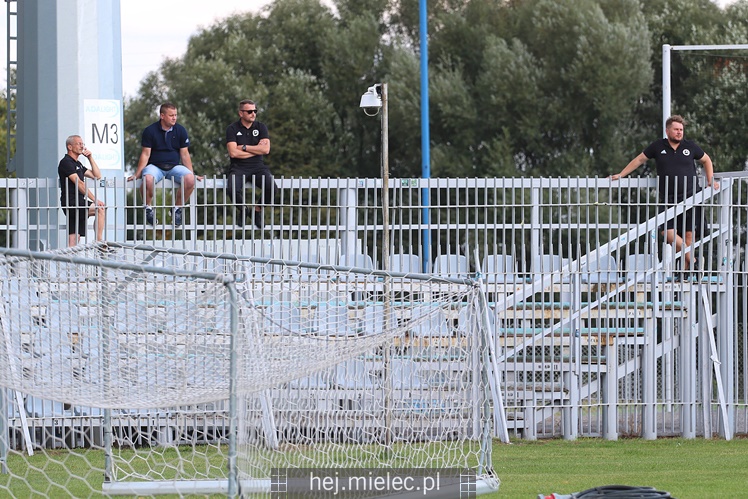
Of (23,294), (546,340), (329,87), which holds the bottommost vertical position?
(546,340)

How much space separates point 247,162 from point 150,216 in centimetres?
123

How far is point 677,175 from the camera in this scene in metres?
13.7

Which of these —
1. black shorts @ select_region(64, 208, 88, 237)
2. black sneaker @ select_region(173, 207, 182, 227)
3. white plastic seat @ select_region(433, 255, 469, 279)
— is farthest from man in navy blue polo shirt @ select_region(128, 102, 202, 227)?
white plastic seat @ select_region(433, 255, 469, 279)

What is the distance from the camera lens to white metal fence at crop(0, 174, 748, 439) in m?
13.3

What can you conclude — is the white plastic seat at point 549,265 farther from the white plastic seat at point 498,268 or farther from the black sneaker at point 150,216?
the black sneaker at point 150,216

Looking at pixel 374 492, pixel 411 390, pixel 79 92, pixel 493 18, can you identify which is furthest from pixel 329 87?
pixel 374 492

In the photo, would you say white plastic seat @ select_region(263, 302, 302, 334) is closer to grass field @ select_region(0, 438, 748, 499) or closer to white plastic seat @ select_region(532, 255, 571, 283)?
grass field @ select_region(0, 438, 748, 499)

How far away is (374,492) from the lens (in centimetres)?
983

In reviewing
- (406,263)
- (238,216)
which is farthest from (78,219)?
(406,263)

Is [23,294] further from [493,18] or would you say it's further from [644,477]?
[493,18]

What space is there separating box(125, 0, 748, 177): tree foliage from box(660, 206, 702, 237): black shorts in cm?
1822

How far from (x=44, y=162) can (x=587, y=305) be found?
6390 millimetres

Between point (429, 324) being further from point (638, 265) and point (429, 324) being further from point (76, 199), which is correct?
point (76, 199)

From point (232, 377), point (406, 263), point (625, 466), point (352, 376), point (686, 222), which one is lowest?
point (625, 466)
